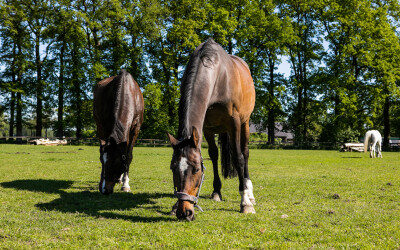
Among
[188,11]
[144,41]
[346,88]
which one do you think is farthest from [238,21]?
[346,88]

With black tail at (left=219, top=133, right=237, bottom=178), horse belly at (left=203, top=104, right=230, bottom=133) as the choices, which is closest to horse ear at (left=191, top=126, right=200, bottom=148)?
horse belly at (left=203, top=104, right=230, bottom=133)

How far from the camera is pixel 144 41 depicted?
3506cm

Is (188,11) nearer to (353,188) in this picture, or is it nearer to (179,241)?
(353,188)

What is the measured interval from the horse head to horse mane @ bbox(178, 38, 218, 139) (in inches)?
72.3

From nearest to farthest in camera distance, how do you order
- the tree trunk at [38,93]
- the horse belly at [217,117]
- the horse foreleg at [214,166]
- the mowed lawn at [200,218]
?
the mowed lawn at [200,218] → the horse belly at [217,117] → the horse foreleg at [214,166] → the tree trunk at [38,93]

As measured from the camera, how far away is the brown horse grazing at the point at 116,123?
18.2 ft

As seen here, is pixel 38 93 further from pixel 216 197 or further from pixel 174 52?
pixel 216 197

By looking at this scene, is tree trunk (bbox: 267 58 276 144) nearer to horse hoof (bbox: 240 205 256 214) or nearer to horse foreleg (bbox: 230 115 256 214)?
horse foreleg (bbox: 230 115 256 214)

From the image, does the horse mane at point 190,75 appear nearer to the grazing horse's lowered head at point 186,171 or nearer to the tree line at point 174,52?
the grazing horse's lowered head at point 186,171

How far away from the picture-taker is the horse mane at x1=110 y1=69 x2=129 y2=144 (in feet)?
18.5

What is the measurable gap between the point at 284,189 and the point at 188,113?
13.2 feet

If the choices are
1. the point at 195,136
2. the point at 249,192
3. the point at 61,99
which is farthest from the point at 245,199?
the point at 61,99

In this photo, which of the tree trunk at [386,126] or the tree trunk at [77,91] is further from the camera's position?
the tree trunk at [77,91]

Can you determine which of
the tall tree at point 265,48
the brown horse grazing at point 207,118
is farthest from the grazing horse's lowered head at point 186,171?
the tall tree at point 265,48
